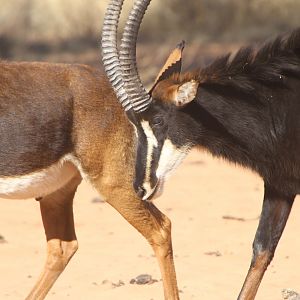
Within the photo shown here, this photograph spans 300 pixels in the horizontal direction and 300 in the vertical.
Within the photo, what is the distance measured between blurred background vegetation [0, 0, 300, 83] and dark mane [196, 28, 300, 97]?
51.7ft

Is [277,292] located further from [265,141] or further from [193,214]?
[193,214]

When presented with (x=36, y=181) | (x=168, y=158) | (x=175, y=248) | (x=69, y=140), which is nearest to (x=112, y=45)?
(x=168, y=158)

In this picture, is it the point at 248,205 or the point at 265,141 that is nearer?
the point at 265,141

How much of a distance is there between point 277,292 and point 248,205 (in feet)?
12.6

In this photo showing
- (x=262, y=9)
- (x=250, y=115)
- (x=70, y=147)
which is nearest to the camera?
(x=250, y=115)

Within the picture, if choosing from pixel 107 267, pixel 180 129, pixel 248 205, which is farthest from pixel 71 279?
pixel 248 205

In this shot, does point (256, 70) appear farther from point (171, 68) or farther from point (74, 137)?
point (74, 137)

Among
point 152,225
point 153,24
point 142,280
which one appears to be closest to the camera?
point 152,225

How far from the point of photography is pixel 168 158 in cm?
758

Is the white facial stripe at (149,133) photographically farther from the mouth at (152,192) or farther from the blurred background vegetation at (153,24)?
the blurred background vegetation at (153,24)

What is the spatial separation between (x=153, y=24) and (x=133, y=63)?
1829cm

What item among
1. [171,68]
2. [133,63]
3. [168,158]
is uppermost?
[133,63]

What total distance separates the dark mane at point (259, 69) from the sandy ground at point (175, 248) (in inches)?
36.2

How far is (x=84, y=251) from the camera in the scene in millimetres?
10711
